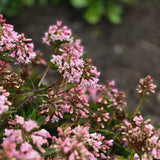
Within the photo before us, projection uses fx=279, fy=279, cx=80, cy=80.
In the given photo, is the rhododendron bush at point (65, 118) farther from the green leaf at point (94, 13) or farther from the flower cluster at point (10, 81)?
the green leaf at point (94, 13)

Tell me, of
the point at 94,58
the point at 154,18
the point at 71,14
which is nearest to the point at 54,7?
the point at 71,14

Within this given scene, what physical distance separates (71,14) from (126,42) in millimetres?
1606

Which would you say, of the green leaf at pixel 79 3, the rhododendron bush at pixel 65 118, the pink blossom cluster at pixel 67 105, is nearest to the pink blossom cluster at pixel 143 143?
the rhododendron bush at pixel 65 118

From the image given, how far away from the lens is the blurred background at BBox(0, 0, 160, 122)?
5.53m

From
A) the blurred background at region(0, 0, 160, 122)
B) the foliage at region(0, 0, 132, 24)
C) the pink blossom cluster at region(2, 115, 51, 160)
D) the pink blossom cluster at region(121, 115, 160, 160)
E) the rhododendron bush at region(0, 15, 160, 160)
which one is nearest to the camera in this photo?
the pink blossom cluster at region(2, 115, 51, 160)

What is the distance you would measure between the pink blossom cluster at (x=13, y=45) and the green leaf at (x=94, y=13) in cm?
485

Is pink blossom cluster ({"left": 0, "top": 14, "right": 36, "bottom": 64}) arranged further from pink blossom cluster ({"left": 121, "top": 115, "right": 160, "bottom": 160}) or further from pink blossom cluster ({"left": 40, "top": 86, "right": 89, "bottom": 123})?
pink blossom cluster ({"left": 121, "top": 115, "right": 160, "bottom": 160})

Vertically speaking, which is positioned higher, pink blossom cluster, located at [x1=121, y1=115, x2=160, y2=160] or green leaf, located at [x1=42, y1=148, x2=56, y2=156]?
pink blossom cluster, located at [x1=121, y1=115, x2=160, y2=160]

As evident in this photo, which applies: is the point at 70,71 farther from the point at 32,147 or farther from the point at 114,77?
the point at 114,77

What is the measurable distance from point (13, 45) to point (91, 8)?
5.16 meters

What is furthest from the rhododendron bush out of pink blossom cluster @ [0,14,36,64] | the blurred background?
the blurred background

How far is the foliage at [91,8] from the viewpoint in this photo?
625 centimetres

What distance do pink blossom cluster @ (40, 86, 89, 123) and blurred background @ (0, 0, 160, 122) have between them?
352cm

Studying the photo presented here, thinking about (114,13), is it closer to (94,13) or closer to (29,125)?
(94,13)
